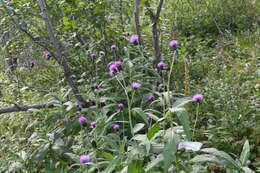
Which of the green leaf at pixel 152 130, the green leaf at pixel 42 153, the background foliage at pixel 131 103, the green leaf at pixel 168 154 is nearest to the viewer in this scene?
the green leaf at pixel 168 154

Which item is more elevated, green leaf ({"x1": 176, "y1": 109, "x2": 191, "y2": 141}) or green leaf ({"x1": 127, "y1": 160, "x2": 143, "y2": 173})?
Answer: green leaf ({"x1": 176, "y1": 109, "x2": 191, "y2": 141})

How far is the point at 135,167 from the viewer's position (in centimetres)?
148

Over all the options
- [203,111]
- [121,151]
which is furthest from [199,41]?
[121,151]

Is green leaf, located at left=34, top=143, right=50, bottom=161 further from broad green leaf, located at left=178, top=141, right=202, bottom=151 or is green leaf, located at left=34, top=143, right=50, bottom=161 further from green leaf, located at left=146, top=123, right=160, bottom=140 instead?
broad green leaf, located at left=178, top=141, right=202, bottom=151

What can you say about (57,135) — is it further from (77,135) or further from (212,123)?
(212,123)

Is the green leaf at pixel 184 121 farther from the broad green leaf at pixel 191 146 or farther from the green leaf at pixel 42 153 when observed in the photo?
the green leaf at pixel 42 153

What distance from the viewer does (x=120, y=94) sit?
101 inches

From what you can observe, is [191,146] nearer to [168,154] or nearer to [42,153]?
[168,154]

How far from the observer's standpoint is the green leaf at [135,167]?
1.47 m

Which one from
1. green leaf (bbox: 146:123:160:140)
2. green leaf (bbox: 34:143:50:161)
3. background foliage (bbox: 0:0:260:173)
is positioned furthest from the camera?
green leaf (bbox: 34:143:50:161)

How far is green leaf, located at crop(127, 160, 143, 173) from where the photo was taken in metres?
1.47

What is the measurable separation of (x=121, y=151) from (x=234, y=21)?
369 cm

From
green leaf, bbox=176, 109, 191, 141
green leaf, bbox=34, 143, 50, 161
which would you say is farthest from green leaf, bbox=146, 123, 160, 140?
green leaf, bbox=34, 143, 50, 161

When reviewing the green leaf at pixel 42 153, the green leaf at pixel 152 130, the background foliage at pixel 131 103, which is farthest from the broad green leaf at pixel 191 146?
the green leaf at pixel 42 153
